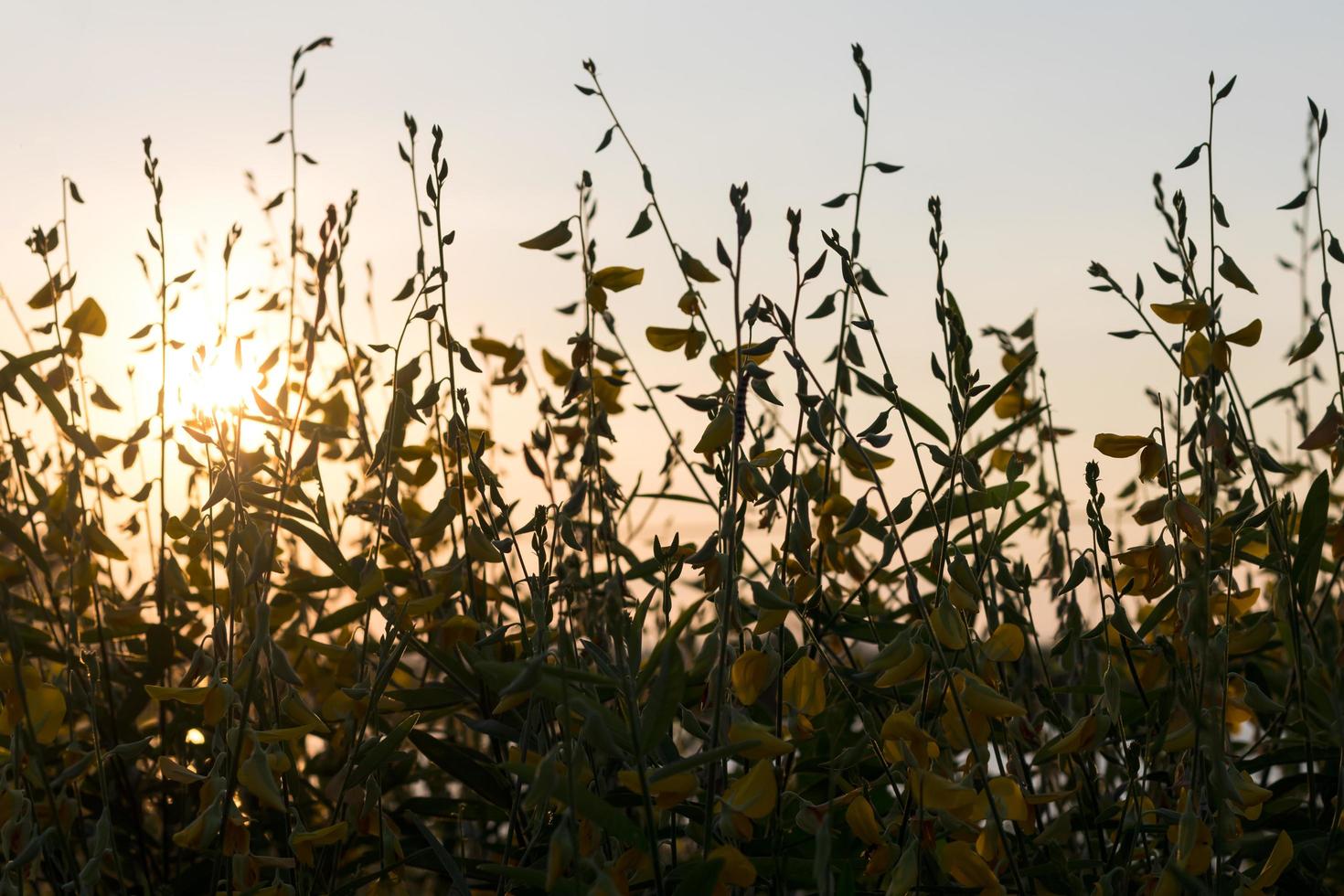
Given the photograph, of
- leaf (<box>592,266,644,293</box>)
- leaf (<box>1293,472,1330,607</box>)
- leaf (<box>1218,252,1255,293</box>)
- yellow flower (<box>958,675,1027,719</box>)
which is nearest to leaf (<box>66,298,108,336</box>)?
leaf (<box>592,266,644,293</box>)

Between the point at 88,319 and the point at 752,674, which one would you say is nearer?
the point at 752,674

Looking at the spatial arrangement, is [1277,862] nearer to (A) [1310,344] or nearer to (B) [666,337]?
(A) [1310,344]

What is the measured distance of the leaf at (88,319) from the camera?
125 centimetres

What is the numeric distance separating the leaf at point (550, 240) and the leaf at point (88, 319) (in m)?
0.43

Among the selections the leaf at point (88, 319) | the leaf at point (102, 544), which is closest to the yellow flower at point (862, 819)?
the leaf at point (102, 544)

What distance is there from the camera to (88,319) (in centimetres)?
126

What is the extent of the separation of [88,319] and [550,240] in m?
0.47

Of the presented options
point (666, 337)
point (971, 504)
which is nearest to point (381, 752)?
point (666, 337)

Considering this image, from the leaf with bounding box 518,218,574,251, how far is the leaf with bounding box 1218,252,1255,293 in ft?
1.86

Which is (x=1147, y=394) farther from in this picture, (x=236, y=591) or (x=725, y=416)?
(x=236, y=591)

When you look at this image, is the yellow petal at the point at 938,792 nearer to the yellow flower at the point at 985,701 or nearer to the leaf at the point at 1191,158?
the yellow flower at the point at 985,701

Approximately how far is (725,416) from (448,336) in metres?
0.39

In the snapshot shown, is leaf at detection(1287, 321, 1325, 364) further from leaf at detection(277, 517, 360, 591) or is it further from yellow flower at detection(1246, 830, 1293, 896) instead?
leaf at detection(277, 517, 360, 591)

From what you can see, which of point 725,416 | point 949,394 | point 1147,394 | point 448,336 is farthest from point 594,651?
point 1147,394
